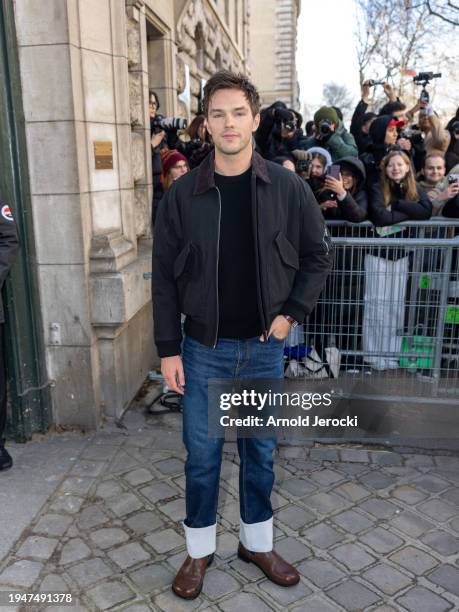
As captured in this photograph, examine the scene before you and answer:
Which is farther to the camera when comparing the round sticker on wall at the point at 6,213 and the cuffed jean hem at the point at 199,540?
the round sticker on wall at the point at 6,213

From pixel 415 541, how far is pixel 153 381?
117 inches

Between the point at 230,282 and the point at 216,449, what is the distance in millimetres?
805

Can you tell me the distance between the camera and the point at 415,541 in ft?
10.8

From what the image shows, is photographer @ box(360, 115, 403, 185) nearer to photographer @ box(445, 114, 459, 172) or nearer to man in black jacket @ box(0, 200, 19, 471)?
photographer @ box(445, 114, 459, 172)

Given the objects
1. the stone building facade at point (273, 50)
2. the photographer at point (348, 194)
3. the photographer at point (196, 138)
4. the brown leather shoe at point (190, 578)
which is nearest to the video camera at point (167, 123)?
the photographer at point (196, 138)

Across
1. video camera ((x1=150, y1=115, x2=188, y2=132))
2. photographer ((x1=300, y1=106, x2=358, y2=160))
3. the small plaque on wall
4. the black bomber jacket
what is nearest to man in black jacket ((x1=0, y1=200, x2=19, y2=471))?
the small plaque on wall

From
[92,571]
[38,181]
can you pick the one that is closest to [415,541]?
[92,571]

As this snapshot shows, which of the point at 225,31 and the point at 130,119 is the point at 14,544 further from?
the point at 225,31

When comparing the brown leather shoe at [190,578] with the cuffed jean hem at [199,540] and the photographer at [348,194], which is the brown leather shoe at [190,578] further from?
the photographer at [348,194]

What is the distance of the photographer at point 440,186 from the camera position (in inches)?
189

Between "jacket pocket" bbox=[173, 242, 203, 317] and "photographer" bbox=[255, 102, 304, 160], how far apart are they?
12.1 feet

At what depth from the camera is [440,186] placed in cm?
553

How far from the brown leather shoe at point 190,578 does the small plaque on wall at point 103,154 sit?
2910 millimetres

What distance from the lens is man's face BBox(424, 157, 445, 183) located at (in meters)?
5.68
